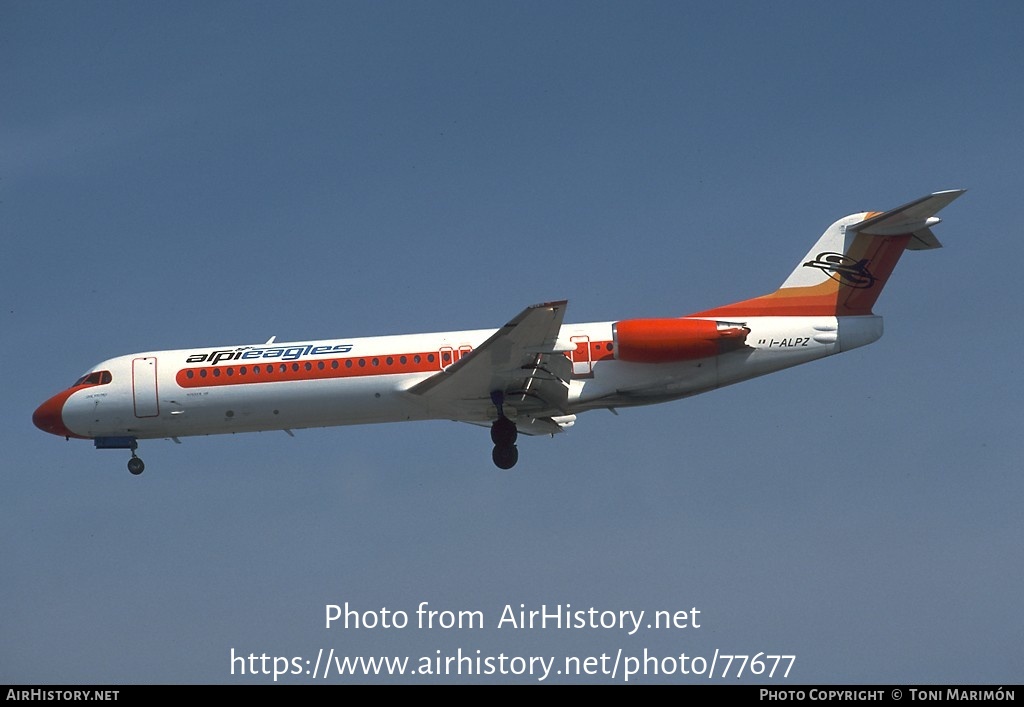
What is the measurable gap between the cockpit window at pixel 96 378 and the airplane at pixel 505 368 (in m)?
0.05

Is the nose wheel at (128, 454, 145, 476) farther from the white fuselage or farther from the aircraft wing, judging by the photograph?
the aircraft wing

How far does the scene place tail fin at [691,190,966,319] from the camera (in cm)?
2870

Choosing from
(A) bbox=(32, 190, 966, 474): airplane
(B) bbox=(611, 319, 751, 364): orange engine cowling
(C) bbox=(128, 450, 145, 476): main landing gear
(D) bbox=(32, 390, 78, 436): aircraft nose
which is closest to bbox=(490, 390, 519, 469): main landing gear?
(A) bbox=(32, 190, 966, 474): airplane

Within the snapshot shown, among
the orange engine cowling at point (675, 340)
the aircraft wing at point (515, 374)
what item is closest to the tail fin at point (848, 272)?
the orange engine cowling at point (675, 340)

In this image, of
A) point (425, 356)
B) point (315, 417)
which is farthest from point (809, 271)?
point (315, 417)

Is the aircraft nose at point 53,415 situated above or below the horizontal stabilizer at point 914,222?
below

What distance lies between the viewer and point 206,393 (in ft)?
95.2

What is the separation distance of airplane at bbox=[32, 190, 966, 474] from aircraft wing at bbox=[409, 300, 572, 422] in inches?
1.7

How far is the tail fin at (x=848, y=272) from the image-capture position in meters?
28.7

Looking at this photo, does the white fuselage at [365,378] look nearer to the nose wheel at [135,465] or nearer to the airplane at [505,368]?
the airplane at [505,368]
